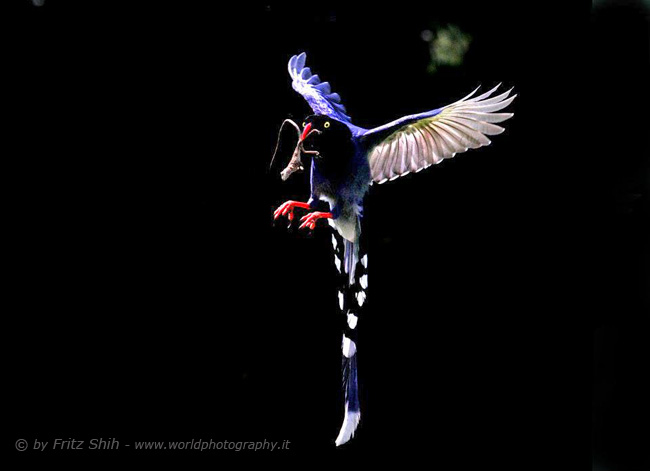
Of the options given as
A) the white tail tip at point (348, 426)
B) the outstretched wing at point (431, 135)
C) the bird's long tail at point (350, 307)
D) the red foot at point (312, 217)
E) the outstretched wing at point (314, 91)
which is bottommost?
the white tail tip at point (348, 426)

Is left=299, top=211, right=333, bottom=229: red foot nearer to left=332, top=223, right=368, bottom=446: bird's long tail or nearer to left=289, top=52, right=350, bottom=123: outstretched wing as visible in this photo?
left=332, top=223, right=368, bottom=446: bird's long tail

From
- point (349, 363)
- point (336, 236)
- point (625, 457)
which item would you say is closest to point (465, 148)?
point (336, 236)

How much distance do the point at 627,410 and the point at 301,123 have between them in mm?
982

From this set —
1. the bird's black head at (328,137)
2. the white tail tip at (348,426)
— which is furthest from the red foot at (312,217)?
the white tail tip at (348,426)

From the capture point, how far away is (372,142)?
1610 millimetres

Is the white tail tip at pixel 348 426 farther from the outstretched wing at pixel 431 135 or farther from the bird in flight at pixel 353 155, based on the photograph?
the outstretched wing at pixel 431 135

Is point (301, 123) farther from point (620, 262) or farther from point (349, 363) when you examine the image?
point (620, 262)

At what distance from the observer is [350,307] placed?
169cm

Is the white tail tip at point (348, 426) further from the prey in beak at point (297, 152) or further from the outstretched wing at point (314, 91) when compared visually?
the outstretched wing at point (314, 91)

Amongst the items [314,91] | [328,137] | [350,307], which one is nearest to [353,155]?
[328,137]

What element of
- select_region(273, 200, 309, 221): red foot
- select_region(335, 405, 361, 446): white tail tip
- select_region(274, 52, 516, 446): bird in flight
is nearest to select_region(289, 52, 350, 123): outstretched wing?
select_region(274, 52, 516, 446): bird in flight

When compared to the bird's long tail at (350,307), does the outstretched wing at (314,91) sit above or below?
above

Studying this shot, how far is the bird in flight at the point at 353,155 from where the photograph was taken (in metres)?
1.59

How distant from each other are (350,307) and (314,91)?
17.7 inches
